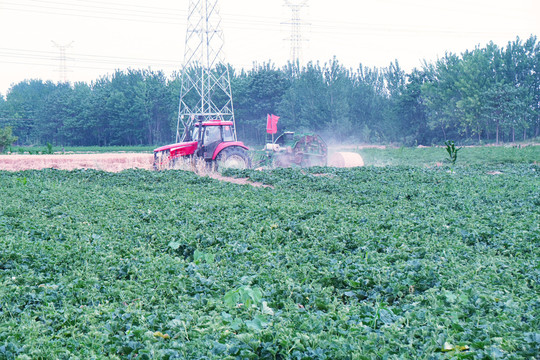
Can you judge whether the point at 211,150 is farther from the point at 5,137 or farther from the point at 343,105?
the point at 343,105

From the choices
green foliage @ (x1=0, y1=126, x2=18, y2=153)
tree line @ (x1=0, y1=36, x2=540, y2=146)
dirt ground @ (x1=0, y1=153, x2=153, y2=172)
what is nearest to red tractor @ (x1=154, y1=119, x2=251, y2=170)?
dirt ground @ (x1=0, y1=153, x2=153, y2=172)

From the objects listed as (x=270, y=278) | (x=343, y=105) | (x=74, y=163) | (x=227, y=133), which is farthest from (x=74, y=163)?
(x=343, y=105)

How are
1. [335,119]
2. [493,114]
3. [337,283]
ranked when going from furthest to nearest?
[335,119]
[493,114]
[337,283]

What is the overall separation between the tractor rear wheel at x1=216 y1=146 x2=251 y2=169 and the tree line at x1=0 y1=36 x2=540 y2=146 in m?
32.7

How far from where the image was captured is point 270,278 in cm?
480

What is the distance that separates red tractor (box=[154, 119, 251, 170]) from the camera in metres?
17.1

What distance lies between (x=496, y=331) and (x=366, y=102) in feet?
175

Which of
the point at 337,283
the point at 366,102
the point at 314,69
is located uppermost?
the point at 314,69

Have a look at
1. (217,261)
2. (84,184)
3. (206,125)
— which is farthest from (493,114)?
(217,261)

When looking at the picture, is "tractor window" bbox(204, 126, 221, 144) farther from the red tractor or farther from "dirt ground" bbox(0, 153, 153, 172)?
"dirt ground" bbox(0, 153, 153, 172)

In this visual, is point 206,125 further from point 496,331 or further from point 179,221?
Answer: point 496,331

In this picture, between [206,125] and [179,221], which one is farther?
[206,125]

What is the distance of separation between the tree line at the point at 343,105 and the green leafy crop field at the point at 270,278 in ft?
128

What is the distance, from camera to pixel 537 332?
318 centimetres
